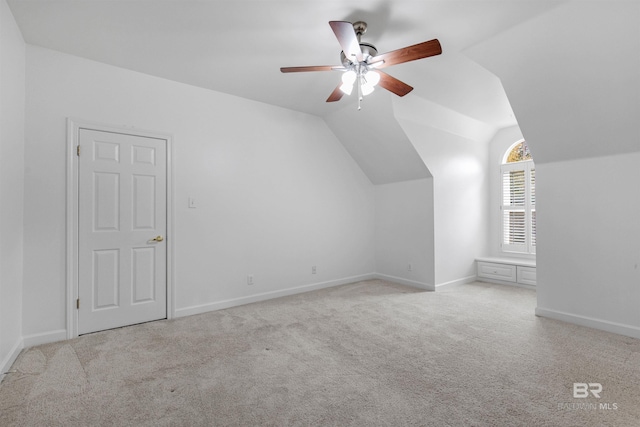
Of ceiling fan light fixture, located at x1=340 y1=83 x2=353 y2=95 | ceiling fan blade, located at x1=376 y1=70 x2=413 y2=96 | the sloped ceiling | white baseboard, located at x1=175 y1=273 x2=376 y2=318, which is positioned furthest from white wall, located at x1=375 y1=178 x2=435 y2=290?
ceiling fan light fixture, located at x1=340 y1=83 x2=353 y2=95

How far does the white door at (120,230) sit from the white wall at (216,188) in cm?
16

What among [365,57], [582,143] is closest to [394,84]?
[365,57]

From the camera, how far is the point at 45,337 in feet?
8.96

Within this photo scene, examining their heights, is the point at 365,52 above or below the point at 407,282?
above

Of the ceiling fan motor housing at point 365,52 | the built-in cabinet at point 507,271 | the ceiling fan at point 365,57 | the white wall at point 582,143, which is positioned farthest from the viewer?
the built-in cabinet at point 507,271

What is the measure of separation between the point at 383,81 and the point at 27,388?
3.58 meters

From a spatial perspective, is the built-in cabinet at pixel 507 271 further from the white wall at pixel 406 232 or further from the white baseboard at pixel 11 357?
the white baseboard at pixel 11 357

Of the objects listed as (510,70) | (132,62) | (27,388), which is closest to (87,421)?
(27,388)

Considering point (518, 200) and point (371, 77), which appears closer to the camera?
point (371, 77)

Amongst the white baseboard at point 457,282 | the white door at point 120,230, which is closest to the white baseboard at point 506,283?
the white baseboard at point 457,282

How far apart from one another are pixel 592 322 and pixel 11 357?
17.2 ft

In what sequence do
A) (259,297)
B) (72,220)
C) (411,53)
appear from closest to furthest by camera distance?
(411,53)
(72,220)
(259,297)
